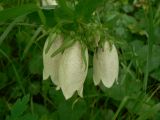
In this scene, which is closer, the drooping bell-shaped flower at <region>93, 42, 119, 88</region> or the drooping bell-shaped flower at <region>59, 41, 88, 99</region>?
the drooping bell-shaped flower at <region>59, 41, 88, 99</region>

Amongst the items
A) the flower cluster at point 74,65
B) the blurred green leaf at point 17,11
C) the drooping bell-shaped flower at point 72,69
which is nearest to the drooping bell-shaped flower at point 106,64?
the flower cluster at point 74,65

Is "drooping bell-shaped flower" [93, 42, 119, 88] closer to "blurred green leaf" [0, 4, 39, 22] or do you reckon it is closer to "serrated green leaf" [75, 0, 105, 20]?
"serrated green leaf" [75, 0, 105, 20]

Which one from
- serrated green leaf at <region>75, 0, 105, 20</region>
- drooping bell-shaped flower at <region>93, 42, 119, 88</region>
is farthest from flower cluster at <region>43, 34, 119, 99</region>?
serrated green leaf at <region>75, 0, 105, 20</region>

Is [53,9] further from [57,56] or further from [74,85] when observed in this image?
[74,85]

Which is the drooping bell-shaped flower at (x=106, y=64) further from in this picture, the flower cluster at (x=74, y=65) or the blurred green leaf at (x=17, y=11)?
the blurred green leaf at (x=17, y=11)

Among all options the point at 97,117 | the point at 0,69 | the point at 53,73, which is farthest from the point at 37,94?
the point at 53,73

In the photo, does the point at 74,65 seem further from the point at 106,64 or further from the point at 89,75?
the point at 89,75

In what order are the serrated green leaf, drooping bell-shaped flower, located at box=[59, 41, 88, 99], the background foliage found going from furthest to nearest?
the background foliage < the serrated green leaf < drooping bell-shaped flower, located at box=[59, 41, 88, 99]
